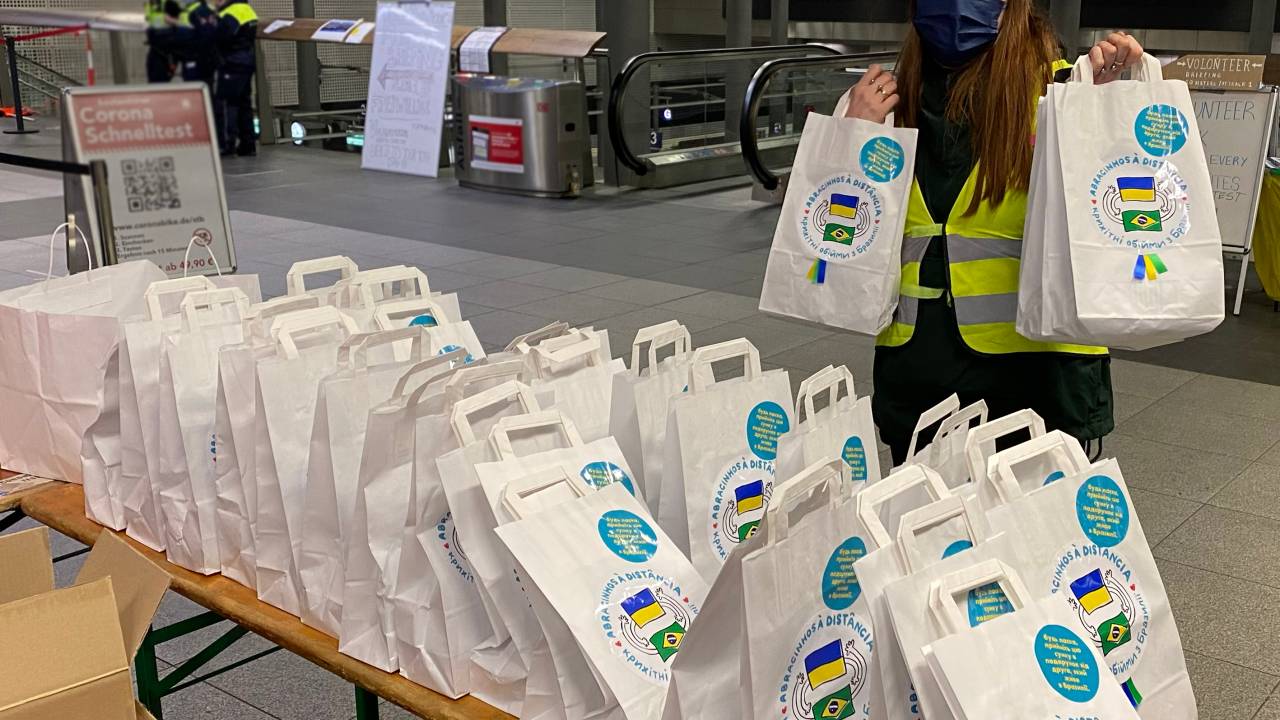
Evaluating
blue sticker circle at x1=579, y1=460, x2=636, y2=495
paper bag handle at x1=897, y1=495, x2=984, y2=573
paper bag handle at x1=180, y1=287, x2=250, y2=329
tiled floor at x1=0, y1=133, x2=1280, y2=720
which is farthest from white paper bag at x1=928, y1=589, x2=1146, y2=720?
tiled floor at x1=0, y1=133, x2=1280, y2=720

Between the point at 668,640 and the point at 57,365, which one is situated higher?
the point at 57,365

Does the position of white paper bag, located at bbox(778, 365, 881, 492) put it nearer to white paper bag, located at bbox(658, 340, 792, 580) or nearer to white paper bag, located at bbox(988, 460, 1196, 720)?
white paper bag, located at bbox(658, 340, 792, 580)

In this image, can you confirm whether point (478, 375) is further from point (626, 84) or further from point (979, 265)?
point (626, 84)

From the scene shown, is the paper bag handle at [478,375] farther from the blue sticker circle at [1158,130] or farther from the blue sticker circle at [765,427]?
the blue sticker circle at [1158,130]

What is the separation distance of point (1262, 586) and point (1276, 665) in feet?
1.51

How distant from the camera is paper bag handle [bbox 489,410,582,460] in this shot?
1.63m

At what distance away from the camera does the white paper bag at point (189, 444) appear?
81.2 inches

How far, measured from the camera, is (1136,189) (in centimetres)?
203

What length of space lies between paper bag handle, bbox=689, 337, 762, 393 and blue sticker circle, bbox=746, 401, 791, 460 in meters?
0.06

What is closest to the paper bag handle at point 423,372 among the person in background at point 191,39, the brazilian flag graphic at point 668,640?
the brazilian flag graphic at point 668,640

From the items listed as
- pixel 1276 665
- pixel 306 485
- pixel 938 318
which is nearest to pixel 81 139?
pixel 306 485

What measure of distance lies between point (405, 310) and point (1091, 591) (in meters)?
1.34

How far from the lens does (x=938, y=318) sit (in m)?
2.31

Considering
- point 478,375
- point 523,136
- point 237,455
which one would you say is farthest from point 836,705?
point 523,136
